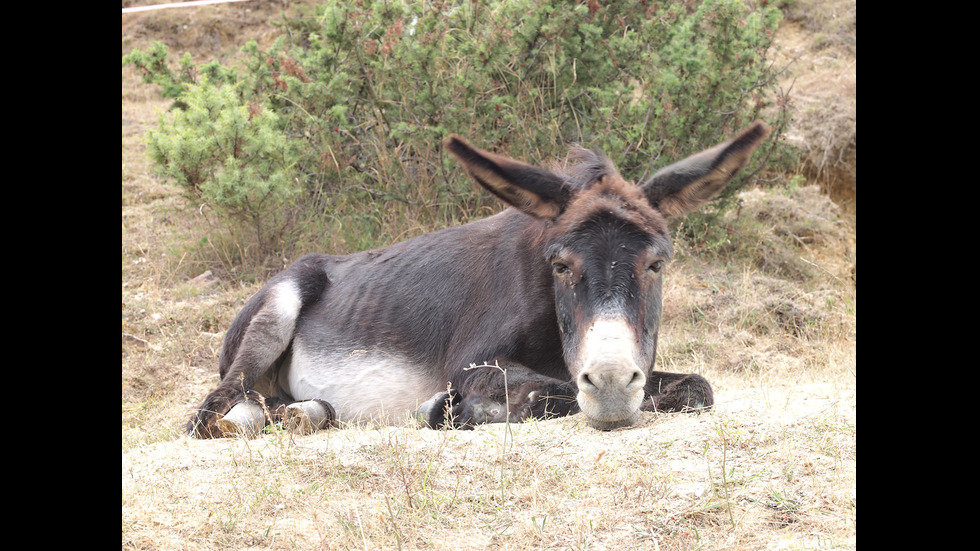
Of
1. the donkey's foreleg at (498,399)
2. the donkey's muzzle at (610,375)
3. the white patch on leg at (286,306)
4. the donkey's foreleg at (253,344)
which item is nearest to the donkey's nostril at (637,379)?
the donkey's muzzle at (610,375)

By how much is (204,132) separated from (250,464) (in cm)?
547

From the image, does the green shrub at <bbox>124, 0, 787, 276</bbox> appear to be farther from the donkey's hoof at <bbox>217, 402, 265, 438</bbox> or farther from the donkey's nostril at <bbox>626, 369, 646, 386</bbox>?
the donkey's nostril at <bbox>626, 369, 646, 386</bbox>

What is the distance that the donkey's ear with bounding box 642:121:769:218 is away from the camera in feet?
15.2

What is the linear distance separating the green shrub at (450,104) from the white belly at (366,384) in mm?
3208

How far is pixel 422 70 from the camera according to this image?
8.95m

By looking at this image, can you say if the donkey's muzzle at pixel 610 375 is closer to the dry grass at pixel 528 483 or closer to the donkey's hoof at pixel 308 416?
the dry grass at pixel 528 483

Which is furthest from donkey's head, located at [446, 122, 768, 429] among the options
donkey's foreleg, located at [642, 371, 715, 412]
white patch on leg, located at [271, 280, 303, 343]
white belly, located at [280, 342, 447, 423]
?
white patch on leg, located at [271, 280, 303, 343]

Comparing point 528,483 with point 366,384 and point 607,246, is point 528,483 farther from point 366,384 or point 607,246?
point 366,384

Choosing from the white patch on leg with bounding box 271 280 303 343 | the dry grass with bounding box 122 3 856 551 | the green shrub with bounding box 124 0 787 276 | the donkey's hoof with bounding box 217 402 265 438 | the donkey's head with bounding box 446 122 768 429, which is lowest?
the donkey's hoof with bounding box 217 402 265 438

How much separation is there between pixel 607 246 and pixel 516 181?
0.68 meters

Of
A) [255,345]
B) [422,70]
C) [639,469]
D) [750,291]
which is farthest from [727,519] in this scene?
[422,70]

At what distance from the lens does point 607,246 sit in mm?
4273

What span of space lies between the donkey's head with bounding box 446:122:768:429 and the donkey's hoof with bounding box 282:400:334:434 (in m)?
1.66

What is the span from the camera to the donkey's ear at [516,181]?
4.51 m
